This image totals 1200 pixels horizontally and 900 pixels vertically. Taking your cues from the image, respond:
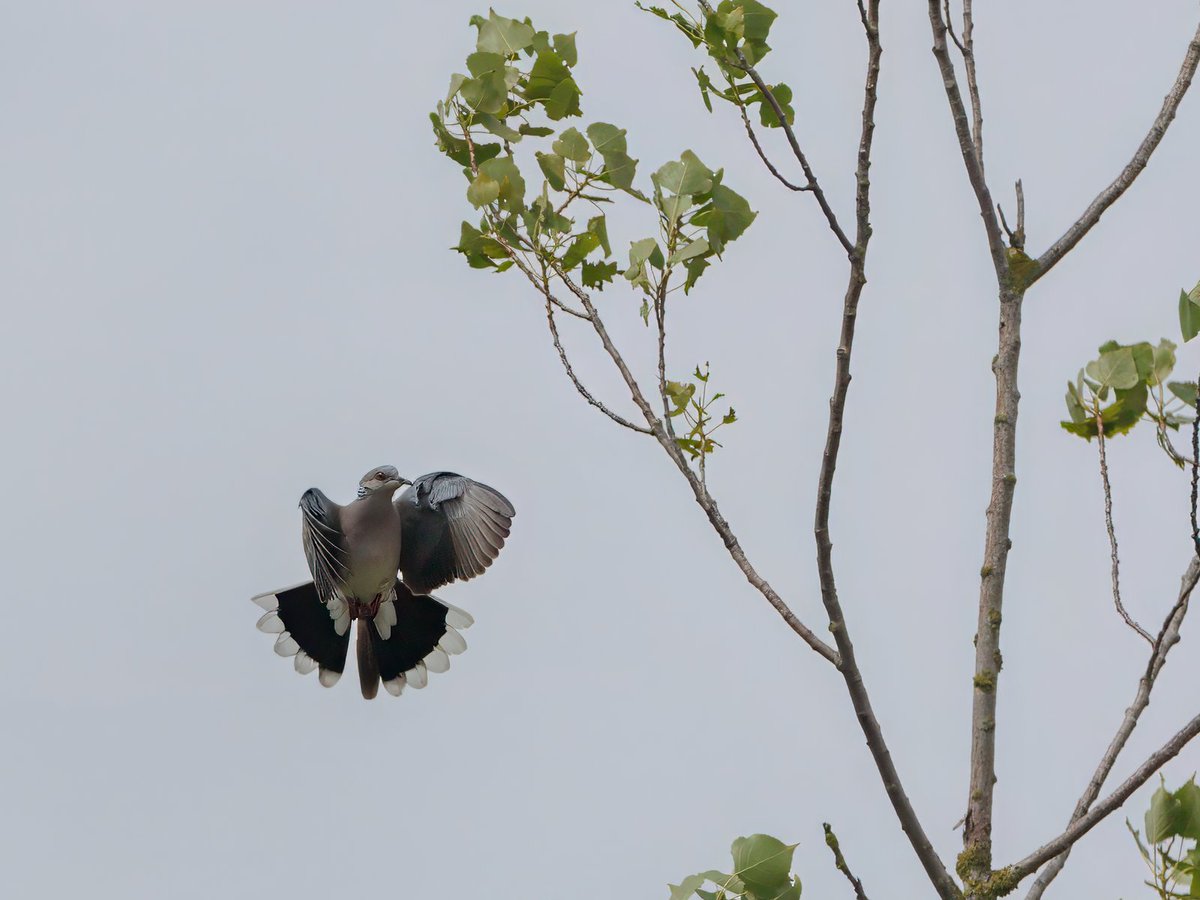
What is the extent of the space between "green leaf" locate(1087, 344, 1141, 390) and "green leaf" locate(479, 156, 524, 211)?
64.5 inches

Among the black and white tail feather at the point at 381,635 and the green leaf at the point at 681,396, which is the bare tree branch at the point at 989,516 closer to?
the green leaf at the point at 681,396

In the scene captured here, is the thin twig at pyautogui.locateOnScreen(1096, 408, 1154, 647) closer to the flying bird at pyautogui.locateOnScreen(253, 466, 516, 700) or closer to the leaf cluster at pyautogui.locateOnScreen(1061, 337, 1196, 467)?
the leaf cluster at pyautogui.locateOnScreen(1061, 337, 1196, 467)

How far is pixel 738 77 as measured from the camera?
12.8 ft

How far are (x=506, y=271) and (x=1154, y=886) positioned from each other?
7.84 feet

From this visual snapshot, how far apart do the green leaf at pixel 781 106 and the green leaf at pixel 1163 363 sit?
1160 mm

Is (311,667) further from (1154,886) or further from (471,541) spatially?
(1154,886)

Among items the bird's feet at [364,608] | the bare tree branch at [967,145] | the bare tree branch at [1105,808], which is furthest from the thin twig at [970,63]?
the bird's feet at [364,608]

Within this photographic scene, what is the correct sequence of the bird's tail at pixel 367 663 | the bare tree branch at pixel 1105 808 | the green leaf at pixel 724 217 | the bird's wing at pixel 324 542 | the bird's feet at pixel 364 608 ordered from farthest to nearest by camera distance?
the bird's tail at pixel 367 663, the bird's feet at pixel 364 608, the bird's wing at pixel 324 542, the green leaf at pixel 724 217, the bare tree branch at pixel 1105 808

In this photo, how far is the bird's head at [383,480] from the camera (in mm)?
7027

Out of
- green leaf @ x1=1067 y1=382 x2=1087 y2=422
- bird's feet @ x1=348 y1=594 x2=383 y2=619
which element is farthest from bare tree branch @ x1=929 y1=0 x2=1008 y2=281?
bird's feet @ x1=348 y1=594 x2=383 y2=619

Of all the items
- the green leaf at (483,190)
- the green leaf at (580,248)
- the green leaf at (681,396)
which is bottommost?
the green leaf at (681,396)

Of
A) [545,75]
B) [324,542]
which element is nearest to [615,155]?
[545,75]

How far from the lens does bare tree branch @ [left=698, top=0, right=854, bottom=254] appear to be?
3.52 metres

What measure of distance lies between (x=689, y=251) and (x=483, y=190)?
0.61 metres
